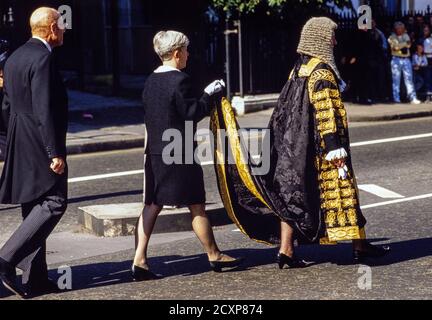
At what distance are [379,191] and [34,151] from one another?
5.22 metres

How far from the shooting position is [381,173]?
12914mm

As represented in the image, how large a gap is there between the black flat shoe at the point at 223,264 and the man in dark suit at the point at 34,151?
122 cm

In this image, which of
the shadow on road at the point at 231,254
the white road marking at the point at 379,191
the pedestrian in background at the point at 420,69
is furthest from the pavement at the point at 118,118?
the shadow on road at the point at 231,254

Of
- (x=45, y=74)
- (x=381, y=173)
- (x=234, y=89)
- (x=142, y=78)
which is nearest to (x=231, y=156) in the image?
(x=45, y=74)

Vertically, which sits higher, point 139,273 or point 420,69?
point 139,273

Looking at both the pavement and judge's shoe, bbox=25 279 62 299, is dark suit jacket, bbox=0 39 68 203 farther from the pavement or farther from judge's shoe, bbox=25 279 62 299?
the pavement

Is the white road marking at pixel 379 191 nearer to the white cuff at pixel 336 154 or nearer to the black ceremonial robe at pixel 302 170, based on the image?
the black ceremonial robe at pixel 302 170

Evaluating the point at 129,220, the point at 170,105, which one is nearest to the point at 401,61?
the point at 129,220

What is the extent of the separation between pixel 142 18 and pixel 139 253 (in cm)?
1897

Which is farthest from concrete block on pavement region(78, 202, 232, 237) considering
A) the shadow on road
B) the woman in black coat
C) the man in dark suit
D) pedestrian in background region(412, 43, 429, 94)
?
pedestrian in background region(412, 43, 429, 94)

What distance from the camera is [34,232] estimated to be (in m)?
7.29

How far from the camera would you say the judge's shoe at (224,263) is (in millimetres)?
7902

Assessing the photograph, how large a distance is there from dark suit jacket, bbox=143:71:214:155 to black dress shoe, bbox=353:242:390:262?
1.48m

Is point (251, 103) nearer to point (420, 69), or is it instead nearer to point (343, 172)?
point (420, 69)
